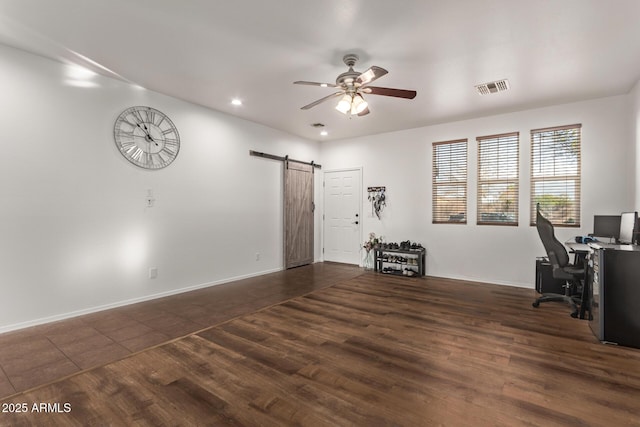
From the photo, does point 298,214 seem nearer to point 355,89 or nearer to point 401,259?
point 401,259

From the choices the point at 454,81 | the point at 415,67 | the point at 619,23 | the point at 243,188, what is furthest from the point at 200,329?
the point at 619,23

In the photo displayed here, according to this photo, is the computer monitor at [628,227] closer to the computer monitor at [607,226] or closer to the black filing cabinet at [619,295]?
the computer monitor at [607,226]

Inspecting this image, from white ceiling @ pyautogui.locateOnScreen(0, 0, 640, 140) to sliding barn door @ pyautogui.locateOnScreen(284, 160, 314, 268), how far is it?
2239mm

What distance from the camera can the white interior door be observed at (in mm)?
6570

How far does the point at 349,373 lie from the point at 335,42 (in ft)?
9.42

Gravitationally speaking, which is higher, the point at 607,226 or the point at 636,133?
the point at 636,133

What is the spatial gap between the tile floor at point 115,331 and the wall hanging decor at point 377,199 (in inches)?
85.8

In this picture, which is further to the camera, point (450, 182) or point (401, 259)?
point (401, 259)

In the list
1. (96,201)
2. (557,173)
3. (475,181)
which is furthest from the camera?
(475,181)

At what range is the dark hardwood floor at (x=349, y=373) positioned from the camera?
1.78 metres

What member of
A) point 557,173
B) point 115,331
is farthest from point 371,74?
point 557,173

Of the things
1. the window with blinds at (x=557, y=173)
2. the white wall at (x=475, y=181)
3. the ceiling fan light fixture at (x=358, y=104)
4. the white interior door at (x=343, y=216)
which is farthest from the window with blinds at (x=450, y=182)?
the ceiling fan light fixture at (x=358, y=104)

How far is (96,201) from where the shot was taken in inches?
140

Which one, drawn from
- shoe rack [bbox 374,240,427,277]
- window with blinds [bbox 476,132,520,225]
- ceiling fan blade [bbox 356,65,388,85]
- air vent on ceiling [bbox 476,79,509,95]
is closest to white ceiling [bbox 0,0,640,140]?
air vent on ceiling [bbox 476,79,509,95]
